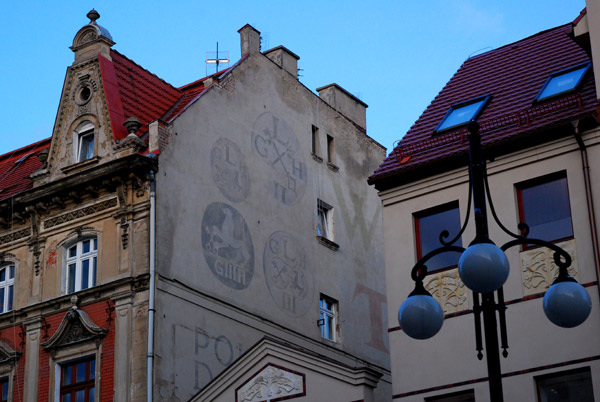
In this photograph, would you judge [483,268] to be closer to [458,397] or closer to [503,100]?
[458,397]

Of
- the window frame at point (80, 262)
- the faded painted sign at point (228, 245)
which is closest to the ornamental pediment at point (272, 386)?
the faded painted sign at point (228, 245)

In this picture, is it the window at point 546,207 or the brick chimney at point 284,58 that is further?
the brick chimney at point 284,58

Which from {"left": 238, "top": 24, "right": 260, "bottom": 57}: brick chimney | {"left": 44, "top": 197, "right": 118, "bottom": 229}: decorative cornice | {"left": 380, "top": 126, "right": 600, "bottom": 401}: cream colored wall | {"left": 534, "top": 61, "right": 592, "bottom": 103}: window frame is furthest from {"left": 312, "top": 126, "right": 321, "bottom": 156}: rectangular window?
{"left": 534, "top": 61, "right": 592, "bottom": 103}: window frame

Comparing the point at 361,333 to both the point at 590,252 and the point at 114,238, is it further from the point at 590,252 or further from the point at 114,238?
the point at 590,252

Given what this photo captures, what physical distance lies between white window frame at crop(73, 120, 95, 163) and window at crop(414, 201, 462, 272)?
40.0 ft

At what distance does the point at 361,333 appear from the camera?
1436 inches

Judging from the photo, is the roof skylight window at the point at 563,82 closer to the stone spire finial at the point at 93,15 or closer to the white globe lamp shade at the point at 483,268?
the white globe lamp shade at the point at 483,268

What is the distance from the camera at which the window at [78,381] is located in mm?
29375

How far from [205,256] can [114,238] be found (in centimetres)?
276

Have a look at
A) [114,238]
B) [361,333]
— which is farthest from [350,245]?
[114,238]

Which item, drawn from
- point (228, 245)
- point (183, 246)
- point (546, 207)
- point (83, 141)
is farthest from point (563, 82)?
point (83, 141)

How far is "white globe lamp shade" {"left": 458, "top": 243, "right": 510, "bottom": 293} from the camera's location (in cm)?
1176

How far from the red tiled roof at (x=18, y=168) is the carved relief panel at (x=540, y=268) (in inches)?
694

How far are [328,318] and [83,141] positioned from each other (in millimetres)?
10117
